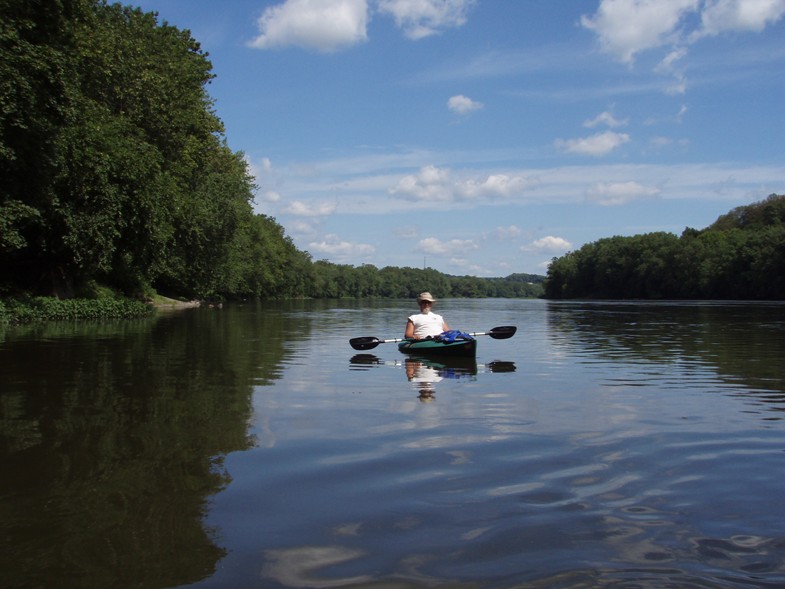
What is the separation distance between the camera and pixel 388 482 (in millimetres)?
5391

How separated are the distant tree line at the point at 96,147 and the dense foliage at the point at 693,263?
7056 cm

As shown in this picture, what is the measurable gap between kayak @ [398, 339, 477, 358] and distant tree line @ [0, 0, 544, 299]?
42.1 feet

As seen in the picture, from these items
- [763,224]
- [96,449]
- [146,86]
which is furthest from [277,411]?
[763,224]

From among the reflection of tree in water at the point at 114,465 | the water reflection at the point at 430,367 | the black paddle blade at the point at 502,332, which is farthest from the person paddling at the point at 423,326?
the reflection of tree in water at the point at 114,465

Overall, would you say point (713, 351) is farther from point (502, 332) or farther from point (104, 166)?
Answer: point (104, 166)

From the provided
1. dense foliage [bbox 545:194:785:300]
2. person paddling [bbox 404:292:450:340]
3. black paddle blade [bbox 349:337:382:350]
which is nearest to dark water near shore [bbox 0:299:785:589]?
person paddling [bbox 404:292:450:340]

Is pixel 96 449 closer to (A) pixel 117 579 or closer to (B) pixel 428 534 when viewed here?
(A) pixel 117 579

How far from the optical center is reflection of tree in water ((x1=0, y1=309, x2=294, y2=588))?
3.86 m

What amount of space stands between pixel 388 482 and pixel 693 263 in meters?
109

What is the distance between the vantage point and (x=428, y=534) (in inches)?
168

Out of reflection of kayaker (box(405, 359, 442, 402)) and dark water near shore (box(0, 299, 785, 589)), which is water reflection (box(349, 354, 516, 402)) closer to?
reflection of kayaker (box(405, 359, 442, 402))

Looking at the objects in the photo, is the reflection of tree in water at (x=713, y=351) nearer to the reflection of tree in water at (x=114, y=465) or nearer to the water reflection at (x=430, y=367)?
the water reflection at (x=430, y=367)

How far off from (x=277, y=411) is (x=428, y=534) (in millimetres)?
4527

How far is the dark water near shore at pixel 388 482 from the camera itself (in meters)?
3.80
